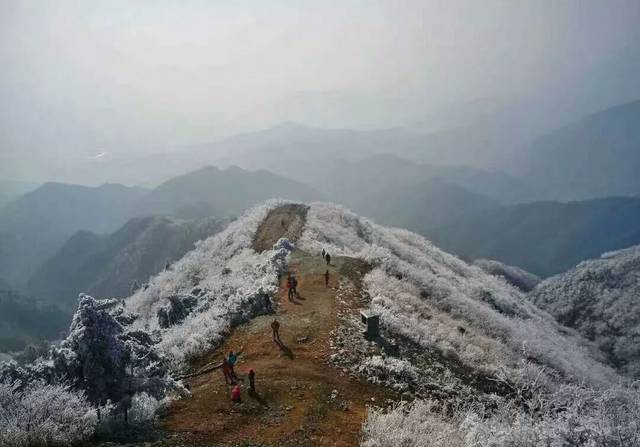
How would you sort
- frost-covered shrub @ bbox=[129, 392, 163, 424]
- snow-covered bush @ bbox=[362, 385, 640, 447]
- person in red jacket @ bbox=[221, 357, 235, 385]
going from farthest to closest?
1. person in red jacket @ bbox=[221, 357, 235, 385]
2. frost-covered shrub @ bbox=[129, 392, 163, 424]
3. snow-covered bush @ bbox=[362, 385, 640, 447]

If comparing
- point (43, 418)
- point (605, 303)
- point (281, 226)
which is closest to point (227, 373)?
point (43, 418)

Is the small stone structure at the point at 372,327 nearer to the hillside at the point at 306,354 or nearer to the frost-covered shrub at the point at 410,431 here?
the hillside at the point at 306,354

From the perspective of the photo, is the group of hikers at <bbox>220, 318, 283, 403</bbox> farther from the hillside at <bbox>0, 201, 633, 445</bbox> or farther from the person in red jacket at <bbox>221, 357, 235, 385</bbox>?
the hillside at <bbox>0, 201, 633, 445</bbox>

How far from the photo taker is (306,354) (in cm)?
2528

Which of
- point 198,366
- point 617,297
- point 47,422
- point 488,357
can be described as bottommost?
point 617,297

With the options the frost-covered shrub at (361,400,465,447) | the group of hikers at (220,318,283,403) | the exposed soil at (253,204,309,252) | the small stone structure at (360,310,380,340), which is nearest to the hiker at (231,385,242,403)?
the group of hikers at (220,318,283,403)

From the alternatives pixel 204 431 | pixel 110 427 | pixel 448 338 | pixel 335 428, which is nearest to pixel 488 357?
pixel 448 338

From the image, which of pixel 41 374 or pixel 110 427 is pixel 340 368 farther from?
pixel 41 374

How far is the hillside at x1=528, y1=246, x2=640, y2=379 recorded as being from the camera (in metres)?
83.8

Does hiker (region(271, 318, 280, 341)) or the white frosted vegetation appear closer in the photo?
hiker (region(271, 318, 280, 341))

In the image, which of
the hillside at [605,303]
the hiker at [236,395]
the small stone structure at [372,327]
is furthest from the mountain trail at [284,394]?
the hillside at [605,303]

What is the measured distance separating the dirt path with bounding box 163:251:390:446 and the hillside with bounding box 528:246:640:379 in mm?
70118

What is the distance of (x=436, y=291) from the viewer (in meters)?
43.6

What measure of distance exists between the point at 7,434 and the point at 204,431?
245 inches
